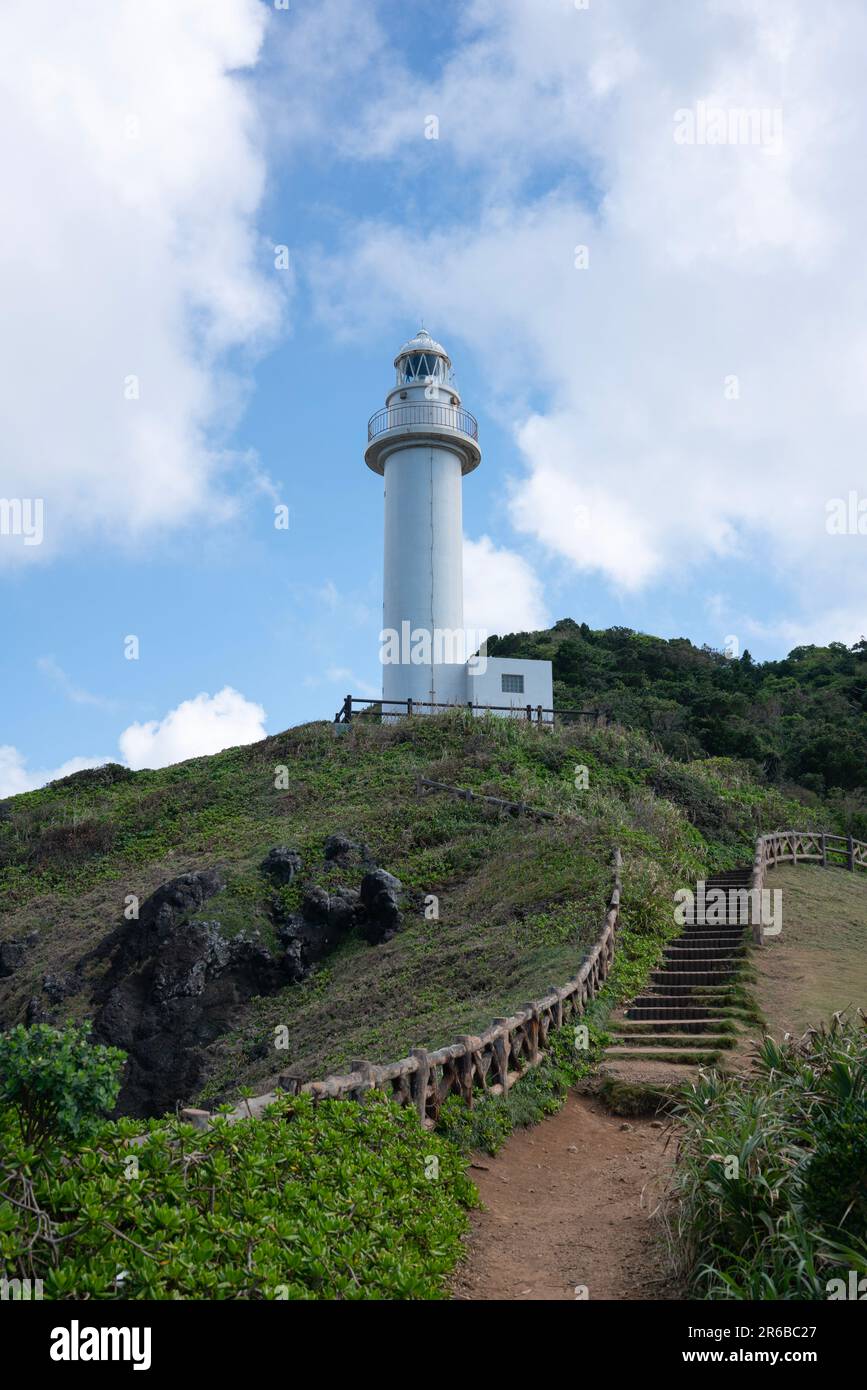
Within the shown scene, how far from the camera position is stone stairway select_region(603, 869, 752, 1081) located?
460 inches

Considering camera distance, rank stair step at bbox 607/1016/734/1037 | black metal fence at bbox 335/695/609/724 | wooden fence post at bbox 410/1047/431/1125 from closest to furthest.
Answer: wooden fence post at bbox 410/1047/431/1125
stair step at bbox 607/1016/734/1037
black metal fence at bbox 335/695/609/724

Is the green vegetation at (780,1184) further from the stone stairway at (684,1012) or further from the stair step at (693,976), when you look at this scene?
the stair step at (693,976)

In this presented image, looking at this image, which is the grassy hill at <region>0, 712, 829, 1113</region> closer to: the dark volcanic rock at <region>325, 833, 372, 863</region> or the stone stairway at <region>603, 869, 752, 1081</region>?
the dark volcanic rock at <region>325, 833, 372, 863</region>

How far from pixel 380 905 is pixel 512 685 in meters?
15.5

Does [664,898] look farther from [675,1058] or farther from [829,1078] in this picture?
[829,1078]

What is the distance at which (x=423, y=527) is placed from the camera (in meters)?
34.2

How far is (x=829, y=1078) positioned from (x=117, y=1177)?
4.13 m

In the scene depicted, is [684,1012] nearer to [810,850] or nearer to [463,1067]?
[463,1067]

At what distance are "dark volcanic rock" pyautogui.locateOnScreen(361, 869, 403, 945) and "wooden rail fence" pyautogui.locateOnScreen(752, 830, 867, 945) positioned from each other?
27.6 feet

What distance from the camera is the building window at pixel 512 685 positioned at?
3334 cm

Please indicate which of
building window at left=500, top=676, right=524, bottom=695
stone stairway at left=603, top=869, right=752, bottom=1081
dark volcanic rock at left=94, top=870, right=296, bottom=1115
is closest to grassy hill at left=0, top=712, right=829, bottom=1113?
dark volcanic rock at left=94, top=870, right=296, bottom=1115

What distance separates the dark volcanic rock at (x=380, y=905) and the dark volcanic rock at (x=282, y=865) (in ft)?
7.00

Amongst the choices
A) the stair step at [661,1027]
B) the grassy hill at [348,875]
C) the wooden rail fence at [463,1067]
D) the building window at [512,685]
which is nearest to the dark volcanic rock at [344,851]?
the grassy hill at [348,875]
